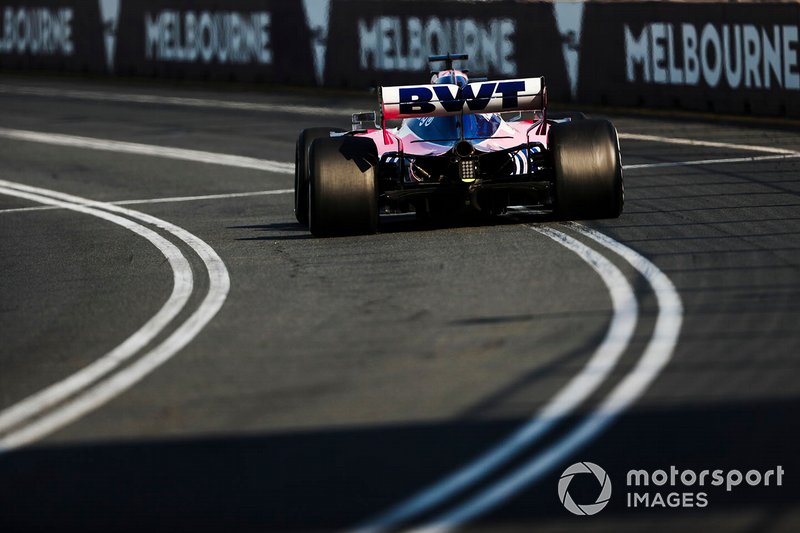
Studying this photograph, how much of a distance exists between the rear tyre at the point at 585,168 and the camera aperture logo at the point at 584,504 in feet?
22.7

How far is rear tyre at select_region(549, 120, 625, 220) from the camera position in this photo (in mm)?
12812

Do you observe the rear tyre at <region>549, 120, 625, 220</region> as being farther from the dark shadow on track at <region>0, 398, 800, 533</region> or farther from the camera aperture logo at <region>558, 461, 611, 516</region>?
the camera aperture logo at <region>558, 461, 611, 516</region>

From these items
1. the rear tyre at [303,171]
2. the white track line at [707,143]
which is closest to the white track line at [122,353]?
the rear tyre at [303,171]

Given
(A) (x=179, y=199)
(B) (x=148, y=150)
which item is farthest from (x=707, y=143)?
(B) (x=148, y=150)

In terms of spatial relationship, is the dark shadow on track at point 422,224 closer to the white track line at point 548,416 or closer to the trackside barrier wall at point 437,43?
the white track line at point 548,416

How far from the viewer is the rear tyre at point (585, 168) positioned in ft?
42.0

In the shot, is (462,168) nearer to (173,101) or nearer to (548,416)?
(548,416)

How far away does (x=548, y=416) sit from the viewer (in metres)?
6.84

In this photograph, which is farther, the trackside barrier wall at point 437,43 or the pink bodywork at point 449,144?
the trackside barrier wall at point 437,43

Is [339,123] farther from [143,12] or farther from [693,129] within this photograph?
[143,12]

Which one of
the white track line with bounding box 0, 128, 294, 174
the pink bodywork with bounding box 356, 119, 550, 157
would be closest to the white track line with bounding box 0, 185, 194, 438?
the pink bodywork with bounding box 356, 119, 550, 157

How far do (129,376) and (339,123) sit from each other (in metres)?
17.2

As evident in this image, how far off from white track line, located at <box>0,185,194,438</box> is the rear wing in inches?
88.1

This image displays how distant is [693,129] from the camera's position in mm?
21391
